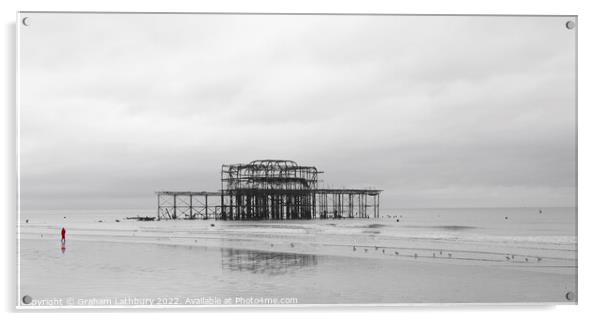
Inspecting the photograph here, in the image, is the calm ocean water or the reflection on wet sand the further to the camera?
the reflection on wet sand

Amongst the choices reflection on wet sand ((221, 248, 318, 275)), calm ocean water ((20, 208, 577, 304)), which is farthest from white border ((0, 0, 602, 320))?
reflection on wet sand ((221, 248, 318, 275))

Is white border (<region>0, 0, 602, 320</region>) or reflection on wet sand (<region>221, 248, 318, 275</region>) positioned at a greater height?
white border (<region>0, 0, 602, 320</region>)

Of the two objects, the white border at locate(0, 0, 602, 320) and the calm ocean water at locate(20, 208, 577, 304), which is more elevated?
the white border at locate(0, 0, 602, 320)

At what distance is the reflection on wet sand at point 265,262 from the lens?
11.2 m

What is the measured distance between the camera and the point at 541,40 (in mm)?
8883

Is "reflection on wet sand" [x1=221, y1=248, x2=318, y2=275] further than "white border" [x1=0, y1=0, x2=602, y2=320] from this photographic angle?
Yes

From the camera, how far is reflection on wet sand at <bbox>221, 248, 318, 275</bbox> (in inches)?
443

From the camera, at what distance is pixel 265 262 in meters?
12.5

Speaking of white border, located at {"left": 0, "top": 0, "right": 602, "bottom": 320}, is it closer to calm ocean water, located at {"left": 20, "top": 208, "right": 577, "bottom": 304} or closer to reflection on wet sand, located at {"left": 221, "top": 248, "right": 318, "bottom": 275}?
calm ocean water, located at {"left": 20, "top": 208, "right": 577, "bottom": 304}
